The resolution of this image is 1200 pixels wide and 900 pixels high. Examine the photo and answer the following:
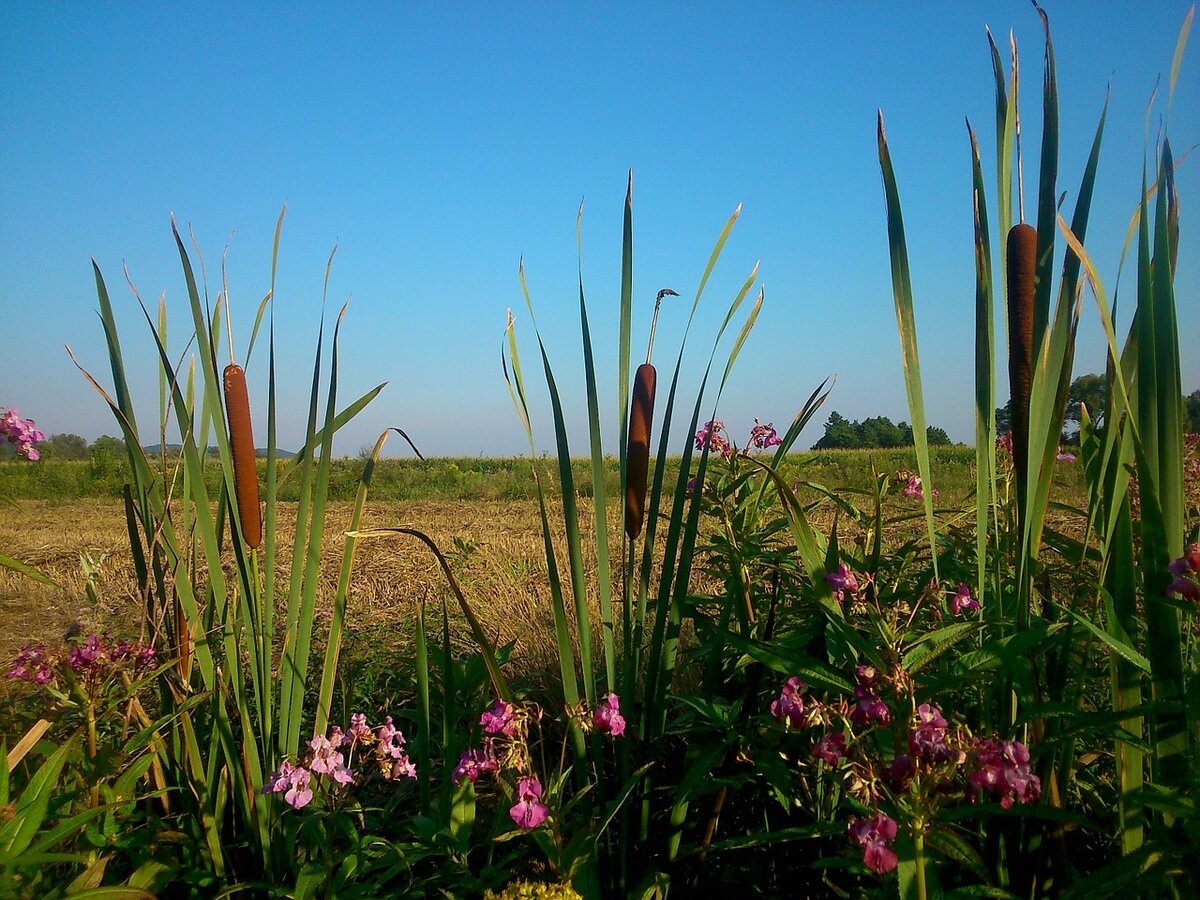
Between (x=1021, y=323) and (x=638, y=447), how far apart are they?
569 millimetres

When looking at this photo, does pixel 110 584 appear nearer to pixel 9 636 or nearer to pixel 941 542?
pixel 9 636

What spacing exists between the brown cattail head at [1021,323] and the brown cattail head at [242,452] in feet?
3.66

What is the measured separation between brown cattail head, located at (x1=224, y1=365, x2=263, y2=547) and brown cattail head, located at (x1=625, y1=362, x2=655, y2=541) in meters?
0.59

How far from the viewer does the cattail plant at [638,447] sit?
49.6 inches

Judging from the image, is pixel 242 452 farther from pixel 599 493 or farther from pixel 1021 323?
pixel 1021 323

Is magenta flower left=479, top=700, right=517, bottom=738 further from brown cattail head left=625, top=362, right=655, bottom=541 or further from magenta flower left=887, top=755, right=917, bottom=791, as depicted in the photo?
magenta flower left=887, top=755, right=917, bottom=791

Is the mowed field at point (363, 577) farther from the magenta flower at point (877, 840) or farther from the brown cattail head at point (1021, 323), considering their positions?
the brown cattail head at point (1021, 323)

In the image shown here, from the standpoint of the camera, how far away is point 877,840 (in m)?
0.78

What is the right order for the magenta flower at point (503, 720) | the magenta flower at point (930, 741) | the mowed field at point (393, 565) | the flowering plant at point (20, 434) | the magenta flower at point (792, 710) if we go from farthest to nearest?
the mowed field at point (393, 565) → the flowering plant at point (20, 434) → the magenta flower at point (503, 720) → the magenta flower at point (792, 710) → the magenta flower at point (930, 741)

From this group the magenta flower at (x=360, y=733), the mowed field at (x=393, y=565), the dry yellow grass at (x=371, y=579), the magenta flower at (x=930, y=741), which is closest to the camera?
the magenta flower at (x=930, y=741)

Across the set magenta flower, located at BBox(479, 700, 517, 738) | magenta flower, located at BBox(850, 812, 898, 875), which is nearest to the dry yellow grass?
magenta flower, located at BBox(479, 700, 517, 738)

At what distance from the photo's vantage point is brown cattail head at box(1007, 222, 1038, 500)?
40.0 inches

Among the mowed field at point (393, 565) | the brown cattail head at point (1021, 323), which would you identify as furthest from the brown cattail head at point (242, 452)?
the brown cattail head at point (1021, 323)

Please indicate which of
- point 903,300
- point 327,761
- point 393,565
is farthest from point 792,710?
point 393,565
